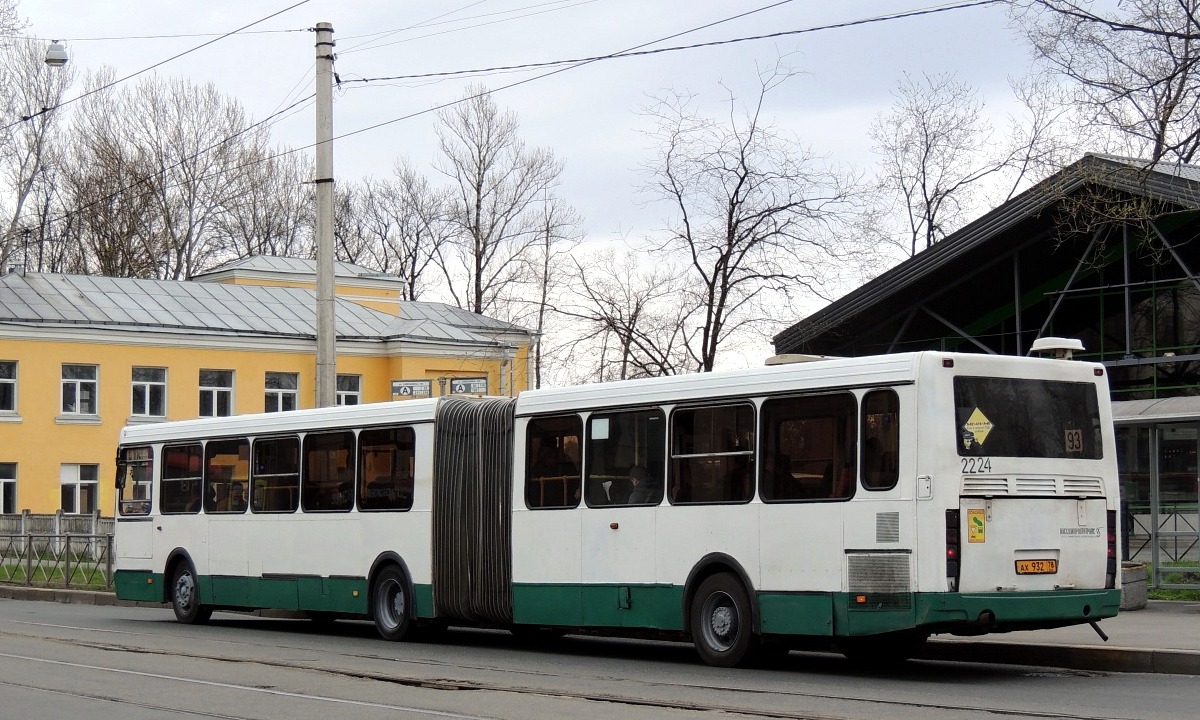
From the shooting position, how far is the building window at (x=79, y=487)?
50344mm

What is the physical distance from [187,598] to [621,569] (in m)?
8.52

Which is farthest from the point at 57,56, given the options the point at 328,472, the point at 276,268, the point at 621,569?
the point at 276,268

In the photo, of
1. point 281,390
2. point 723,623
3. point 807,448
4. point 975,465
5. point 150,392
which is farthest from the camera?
point 281,390

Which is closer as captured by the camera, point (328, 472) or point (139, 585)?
point (328, 472)

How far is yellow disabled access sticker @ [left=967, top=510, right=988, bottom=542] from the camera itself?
13.0 meters

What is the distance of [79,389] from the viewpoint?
5119 cm

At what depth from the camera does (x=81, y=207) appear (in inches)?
2425

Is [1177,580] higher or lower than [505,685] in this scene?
higher

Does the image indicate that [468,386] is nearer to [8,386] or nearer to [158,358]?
[8,386]

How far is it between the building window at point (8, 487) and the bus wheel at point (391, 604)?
33.7 meters

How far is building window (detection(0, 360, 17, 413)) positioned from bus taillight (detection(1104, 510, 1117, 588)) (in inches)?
1642

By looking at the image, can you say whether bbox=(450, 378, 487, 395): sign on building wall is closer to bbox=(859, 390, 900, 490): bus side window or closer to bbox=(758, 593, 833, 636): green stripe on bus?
bbox=(758, 593, 833, 636): green stripe on bus

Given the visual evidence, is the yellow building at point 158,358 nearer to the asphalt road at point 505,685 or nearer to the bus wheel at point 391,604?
the bus wheel at point 391,604

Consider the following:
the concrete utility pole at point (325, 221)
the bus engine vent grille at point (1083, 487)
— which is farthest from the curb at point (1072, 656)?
the concrete utility pole at point (325, 221)
